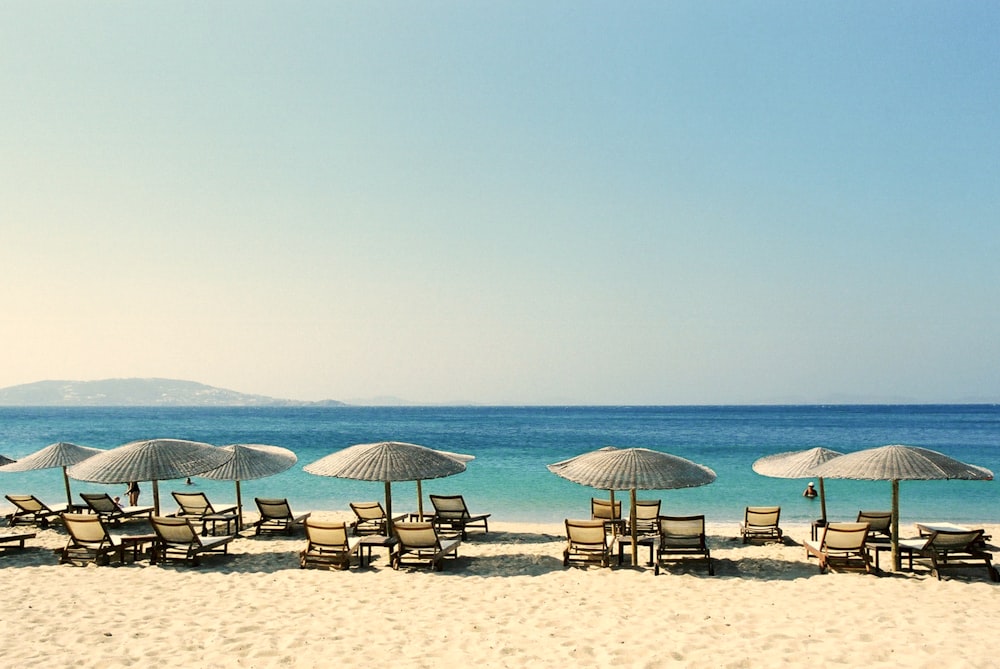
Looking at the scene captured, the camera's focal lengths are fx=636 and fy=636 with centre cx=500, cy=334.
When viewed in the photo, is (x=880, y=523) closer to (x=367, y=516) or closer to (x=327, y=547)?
(x=367, y=516)

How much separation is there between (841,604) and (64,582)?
9.87 metres

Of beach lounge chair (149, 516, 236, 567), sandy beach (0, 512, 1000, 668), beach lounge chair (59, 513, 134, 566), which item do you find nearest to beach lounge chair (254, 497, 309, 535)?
sandy beach (0, 512, 1000, 668)

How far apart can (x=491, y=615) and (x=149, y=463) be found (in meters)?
6.54

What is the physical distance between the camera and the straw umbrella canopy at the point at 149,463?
1008cm

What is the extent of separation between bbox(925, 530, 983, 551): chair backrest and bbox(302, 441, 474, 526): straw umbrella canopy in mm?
6691

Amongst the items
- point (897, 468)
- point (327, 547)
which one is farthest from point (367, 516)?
point (897, 468)

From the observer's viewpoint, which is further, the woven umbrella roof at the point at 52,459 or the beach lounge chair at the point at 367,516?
the woven umbrella roof at the point at 52,459

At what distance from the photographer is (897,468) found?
853cm

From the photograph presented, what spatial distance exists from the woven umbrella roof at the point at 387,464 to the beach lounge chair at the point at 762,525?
18.3ft

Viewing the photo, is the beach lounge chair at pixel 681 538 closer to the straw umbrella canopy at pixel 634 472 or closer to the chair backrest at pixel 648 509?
the straw umbrella canopy at pixel 634 472

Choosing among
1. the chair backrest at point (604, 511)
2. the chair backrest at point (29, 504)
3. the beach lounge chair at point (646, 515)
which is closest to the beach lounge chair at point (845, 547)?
the beach lounge chair at point (646, 515)

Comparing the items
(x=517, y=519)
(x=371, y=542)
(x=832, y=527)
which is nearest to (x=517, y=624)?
(x=371, y=542)

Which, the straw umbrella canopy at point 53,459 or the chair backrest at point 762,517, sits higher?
the straw umbrella canopy at point 53,459

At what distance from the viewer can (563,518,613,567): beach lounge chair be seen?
9.38 m
